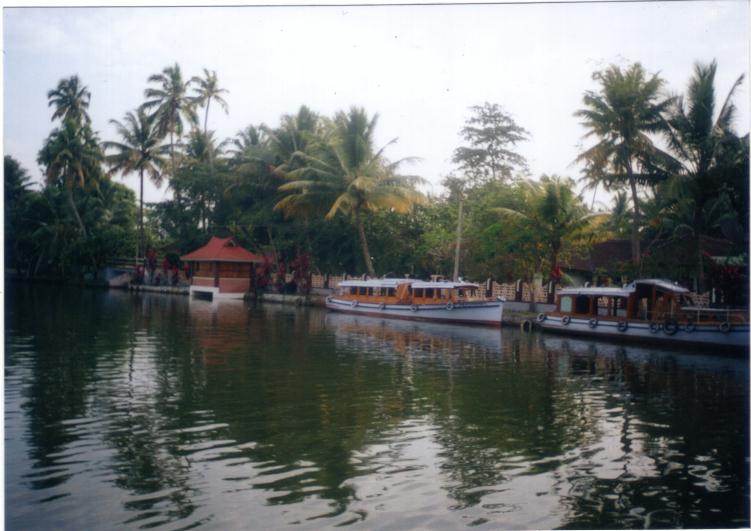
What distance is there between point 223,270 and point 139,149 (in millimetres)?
8486

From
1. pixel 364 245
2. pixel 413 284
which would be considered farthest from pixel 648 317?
pixel 364 245

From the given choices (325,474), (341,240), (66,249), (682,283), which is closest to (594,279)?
(682,283)

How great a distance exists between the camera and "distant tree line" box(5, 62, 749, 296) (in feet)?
60.2

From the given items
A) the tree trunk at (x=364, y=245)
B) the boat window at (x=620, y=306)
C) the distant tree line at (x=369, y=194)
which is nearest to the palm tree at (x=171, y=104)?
the distant tree line at (x=369, y=194)

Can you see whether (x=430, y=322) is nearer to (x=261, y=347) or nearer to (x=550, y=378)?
(x=261, y=347)

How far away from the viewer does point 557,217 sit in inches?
906

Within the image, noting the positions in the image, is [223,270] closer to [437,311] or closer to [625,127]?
[437,311]

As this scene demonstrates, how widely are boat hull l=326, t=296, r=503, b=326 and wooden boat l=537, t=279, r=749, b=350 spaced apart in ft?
5.30

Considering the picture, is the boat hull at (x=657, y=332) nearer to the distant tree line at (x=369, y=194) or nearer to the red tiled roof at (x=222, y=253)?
the distant tree line at (x=369, y=194)

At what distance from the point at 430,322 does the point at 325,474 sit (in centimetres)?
1672

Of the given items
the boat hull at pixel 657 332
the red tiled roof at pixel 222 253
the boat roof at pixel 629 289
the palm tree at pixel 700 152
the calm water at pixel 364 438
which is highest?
the palm tree at pixel 700 152

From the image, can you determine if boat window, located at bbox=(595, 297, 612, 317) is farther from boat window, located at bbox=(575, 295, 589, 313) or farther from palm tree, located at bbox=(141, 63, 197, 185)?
palm tree, located at bbox=(141, 63, 197, 185)

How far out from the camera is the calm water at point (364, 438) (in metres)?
5.94

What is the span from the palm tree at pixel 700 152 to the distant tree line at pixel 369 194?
5 cm
